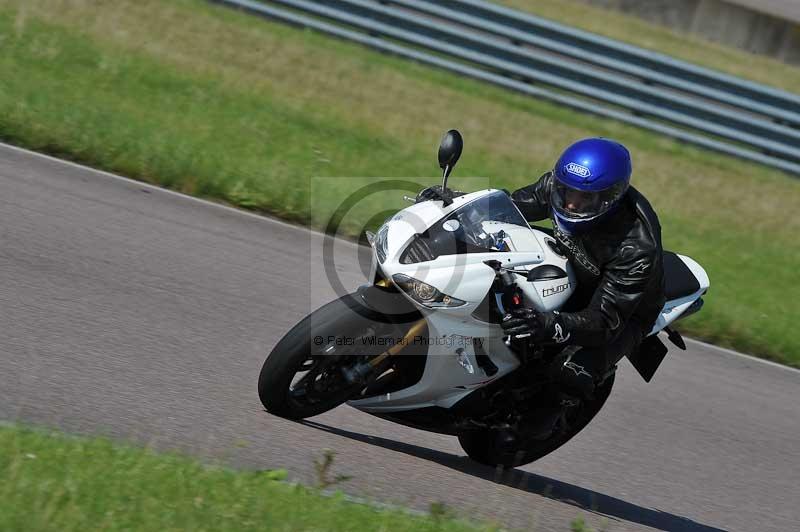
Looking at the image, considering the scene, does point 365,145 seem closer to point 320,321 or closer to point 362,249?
point 362,249

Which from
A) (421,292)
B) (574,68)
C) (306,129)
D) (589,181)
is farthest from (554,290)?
(574,68)

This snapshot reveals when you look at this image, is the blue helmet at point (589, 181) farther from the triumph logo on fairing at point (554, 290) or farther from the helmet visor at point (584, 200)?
the triumph logo on fairing at point (554, 290)

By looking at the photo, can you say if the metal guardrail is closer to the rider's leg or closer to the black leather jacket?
the black leather jacket

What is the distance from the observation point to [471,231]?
5023 mm

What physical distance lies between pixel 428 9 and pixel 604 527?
34.2 feet

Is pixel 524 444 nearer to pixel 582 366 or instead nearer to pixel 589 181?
pixel 582 366

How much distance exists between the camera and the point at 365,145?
11.7m

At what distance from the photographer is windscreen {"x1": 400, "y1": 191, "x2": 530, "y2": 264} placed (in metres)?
4.87

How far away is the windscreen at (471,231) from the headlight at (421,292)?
9 centimetres

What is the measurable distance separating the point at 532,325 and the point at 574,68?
10.3m

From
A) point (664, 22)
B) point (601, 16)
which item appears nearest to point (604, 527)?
point (601, 16)

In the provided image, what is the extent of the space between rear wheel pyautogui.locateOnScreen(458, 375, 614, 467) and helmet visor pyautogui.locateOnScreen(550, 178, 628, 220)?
1.26 meters

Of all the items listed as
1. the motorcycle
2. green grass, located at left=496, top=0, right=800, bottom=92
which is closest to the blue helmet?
the motorcycle

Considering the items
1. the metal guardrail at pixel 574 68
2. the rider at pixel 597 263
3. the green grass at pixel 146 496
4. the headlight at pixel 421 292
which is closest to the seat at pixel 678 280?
the rider at pixel 597 263
